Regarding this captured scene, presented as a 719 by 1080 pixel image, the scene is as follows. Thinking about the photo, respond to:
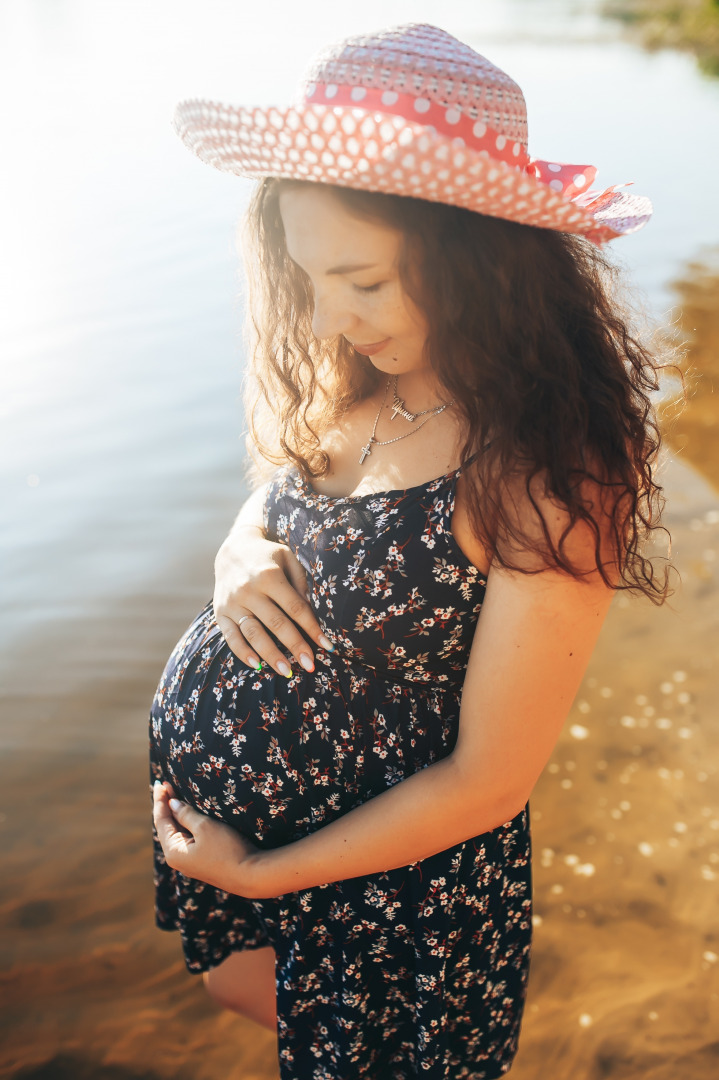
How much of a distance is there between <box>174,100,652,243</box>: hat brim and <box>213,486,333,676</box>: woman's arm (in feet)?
2.32

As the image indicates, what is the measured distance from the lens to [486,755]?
1.22m

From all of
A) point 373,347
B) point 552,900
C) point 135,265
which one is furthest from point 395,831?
point 135,265

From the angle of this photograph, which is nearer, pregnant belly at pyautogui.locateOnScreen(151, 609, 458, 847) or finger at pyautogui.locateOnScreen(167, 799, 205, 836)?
pregnant belly at pyautogui.locateOnScreen(151, 609, 458, 847)

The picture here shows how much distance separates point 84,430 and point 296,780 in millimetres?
3783

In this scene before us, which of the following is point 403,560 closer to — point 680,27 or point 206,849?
point 206,849

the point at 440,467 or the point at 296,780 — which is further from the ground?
the point at 440,467

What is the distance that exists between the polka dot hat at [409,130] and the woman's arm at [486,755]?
0.49m

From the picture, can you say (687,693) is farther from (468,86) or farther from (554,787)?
(468,86)

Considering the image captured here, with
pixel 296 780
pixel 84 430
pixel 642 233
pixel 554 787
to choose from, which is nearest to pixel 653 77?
pixel 642 233

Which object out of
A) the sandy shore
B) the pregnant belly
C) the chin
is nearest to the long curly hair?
the chin

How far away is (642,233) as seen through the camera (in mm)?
8352

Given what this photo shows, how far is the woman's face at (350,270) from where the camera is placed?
1.16 m

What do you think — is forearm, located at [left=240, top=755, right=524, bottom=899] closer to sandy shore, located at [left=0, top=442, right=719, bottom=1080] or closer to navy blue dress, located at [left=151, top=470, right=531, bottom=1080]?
navy blue dress, located at [left=151, top=470, right=531, bottom=1080]

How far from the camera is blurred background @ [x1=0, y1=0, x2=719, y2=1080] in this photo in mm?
2090
